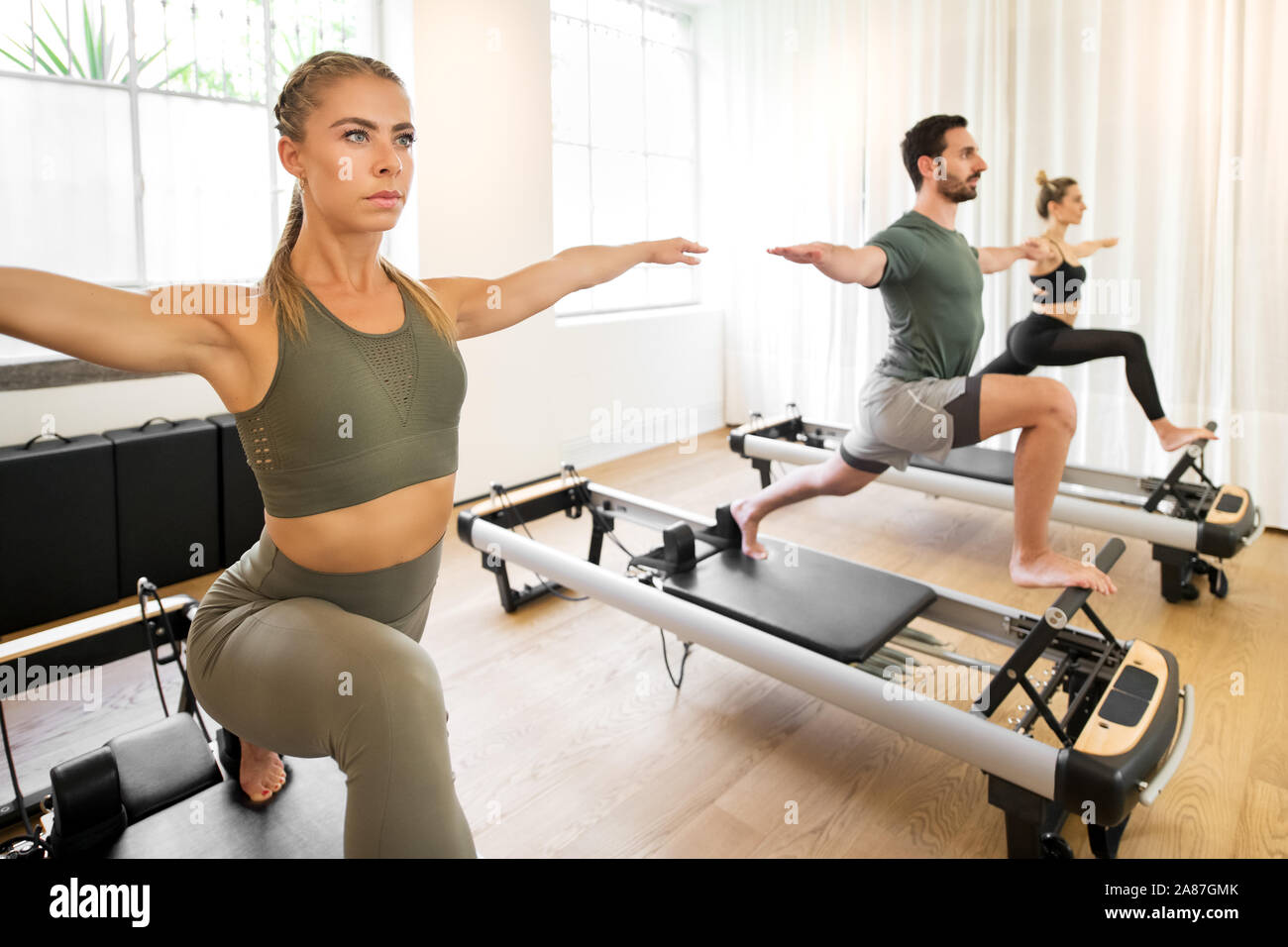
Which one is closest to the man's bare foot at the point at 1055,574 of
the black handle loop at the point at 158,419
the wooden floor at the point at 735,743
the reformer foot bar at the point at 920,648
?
the reformer foot bar at the point at 920,648

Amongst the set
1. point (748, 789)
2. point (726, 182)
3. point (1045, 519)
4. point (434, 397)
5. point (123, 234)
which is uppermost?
point (726, 182)

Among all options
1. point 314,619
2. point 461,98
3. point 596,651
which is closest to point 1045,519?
point 596,651

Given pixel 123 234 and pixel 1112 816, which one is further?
pixel 123 234

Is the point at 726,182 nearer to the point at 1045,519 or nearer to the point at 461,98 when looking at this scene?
the point at 461,98

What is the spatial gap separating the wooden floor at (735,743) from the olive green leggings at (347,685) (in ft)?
2.68

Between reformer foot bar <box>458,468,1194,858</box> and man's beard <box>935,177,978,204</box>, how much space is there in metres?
0.99

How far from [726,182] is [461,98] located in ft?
7.17

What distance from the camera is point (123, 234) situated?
327 cm

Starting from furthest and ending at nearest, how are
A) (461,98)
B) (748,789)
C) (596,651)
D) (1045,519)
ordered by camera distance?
(461,98), (596,651), (1045,519), (748,789)

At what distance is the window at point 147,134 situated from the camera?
3018 mm

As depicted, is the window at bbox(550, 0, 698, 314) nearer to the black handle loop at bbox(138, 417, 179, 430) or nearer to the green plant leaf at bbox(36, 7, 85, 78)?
the black handle loop at bbox(138, 417, 179, 430)

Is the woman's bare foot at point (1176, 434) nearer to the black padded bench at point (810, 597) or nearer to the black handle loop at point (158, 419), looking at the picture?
the black padded bench at point (810, 597)

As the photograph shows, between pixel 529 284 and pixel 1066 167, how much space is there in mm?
3566

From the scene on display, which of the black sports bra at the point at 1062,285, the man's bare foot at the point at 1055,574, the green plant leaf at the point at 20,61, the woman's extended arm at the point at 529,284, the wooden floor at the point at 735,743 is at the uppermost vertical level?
the green plant leaf at the point at 20,61
